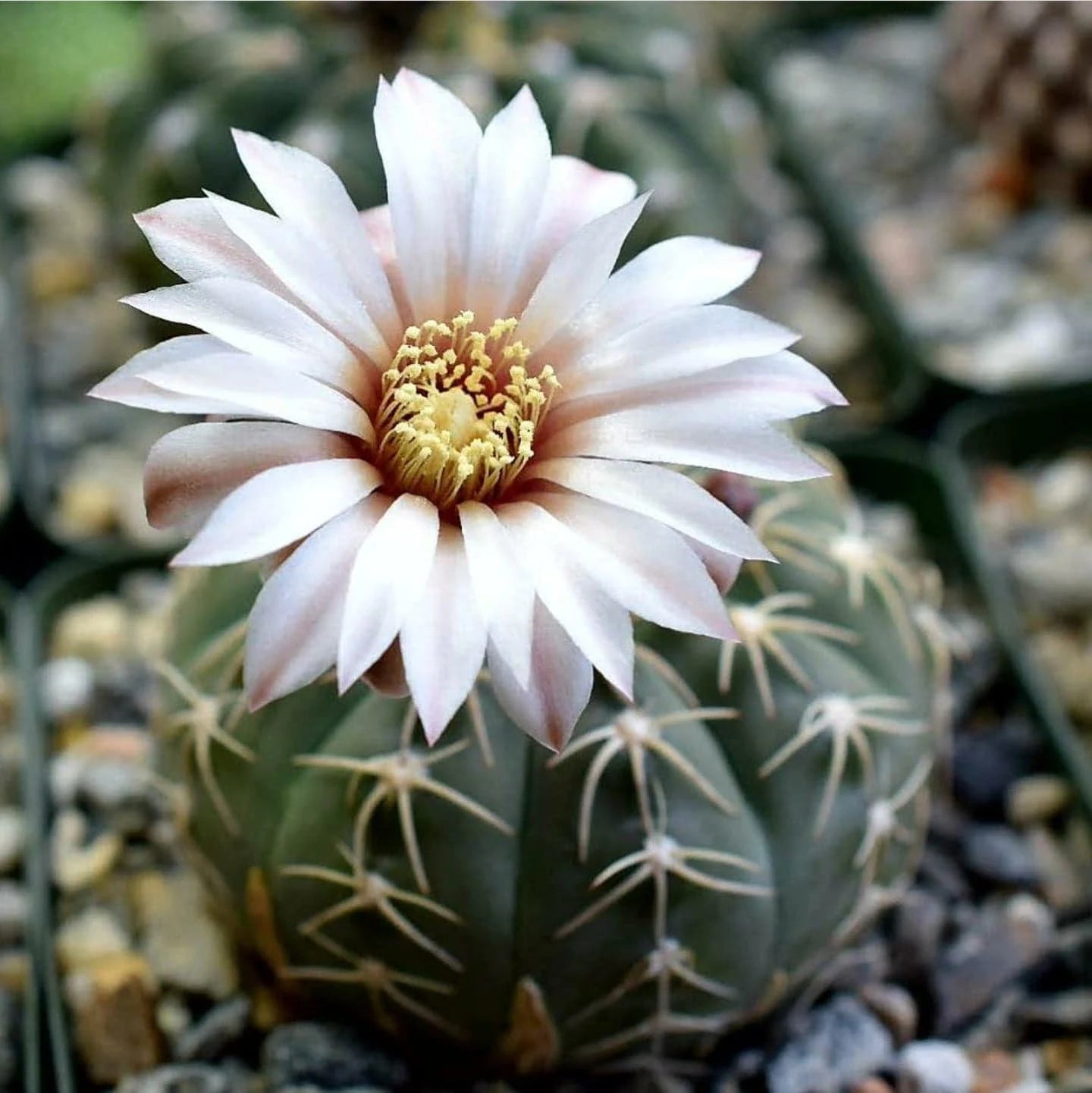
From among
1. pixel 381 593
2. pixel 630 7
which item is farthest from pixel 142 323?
pixel 381 593

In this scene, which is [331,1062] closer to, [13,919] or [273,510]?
[13,919]

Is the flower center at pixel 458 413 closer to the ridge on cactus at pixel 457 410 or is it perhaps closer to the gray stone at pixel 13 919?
the ridge on cactus at pixel 457 410

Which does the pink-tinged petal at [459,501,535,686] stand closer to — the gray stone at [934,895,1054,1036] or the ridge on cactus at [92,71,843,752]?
the ridge on cactus at [92,71,843,752]

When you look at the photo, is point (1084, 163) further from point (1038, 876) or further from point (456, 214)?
point (456, 214)

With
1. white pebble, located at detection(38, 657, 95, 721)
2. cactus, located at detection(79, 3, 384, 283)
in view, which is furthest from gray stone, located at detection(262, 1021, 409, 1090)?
cactus, located at detection(79, 3, 384, 283)

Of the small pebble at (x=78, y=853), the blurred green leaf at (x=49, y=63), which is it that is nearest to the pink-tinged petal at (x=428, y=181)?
the small pebble at (x=78, y=853)
